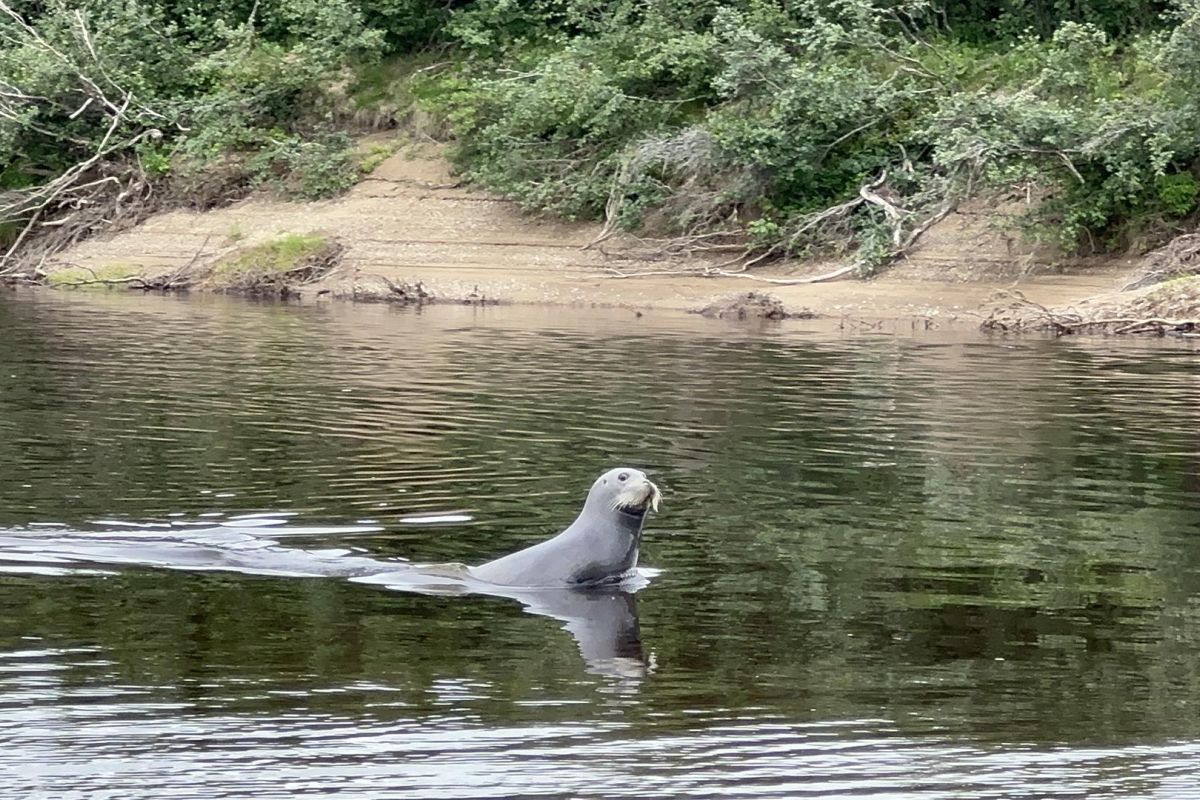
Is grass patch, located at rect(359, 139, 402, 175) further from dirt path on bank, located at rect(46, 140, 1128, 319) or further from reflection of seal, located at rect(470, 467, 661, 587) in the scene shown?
reflection of seal, located at rect(470, 467, 661, 587)

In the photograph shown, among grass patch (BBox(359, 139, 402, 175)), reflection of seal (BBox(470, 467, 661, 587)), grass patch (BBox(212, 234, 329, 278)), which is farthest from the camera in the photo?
grass patch (BBox(359, 139, 402, 175))

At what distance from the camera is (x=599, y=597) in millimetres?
9844

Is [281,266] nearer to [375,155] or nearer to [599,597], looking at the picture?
[375,155]

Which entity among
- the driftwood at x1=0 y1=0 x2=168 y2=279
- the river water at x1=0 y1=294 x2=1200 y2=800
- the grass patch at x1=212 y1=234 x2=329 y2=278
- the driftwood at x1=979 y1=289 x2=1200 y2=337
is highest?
the driftwood at x1=0 y1=0 x2=168 y2=279

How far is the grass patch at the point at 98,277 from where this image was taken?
3612 centimetres

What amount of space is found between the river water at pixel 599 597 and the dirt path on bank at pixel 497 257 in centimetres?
909

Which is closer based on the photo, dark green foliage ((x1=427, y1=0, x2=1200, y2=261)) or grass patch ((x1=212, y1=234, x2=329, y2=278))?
dark green foliage ((x1=427, y1=0, x2=1200, y2=261))

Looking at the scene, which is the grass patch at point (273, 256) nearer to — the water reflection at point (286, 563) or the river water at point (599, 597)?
the river water at point (599, 597)

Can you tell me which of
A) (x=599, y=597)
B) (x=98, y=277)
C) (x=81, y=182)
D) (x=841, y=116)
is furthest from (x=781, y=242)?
(x=599, y=597)

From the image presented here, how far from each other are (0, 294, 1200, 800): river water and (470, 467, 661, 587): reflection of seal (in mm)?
289

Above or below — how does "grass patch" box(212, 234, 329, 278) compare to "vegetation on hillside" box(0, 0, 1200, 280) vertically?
below

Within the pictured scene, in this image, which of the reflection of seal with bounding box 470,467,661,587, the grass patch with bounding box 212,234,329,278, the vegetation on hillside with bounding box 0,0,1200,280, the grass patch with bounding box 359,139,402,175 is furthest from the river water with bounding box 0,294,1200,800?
the grass patch with bounding box 359,139,402,175

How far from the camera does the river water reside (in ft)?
22.7

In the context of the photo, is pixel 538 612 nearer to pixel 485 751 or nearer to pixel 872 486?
pixel 485 751
